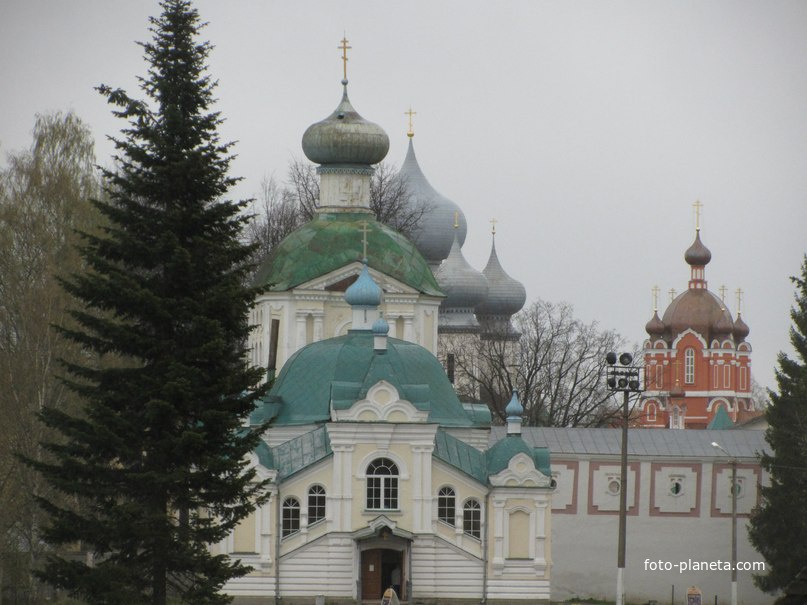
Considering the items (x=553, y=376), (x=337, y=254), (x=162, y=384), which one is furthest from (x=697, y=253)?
(x=162, y=384)

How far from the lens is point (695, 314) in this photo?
342ft

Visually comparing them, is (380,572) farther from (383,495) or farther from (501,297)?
(501,297)

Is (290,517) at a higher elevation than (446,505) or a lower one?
lower

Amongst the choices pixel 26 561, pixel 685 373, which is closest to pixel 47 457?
pixel 26 561

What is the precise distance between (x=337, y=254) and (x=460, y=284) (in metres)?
46.7

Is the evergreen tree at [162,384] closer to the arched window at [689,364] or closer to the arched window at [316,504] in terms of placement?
the arched window at [316,504]

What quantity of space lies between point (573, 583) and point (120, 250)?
24675mm

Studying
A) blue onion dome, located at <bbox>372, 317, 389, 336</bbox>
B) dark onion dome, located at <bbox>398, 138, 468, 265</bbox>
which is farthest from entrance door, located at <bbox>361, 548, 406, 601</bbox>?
dark onion dome, located at <bbox>398, 138, 468, 265</bbox>

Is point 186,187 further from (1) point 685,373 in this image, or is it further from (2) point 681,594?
(1) point 685,373

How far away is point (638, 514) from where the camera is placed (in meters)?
49.6

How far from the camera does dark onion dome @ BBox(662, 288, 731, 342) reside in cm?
10369

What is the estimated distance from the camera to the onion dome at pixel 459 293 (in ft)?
317

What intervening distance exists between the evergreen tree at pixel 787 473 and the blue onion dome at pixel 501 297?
53479mm

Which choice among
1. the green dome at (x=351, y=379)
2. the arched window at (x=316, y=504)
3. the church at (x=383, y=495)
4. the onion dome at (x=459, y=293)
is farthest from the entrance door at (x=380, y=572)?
the onion dome at (x=459, y=293)
